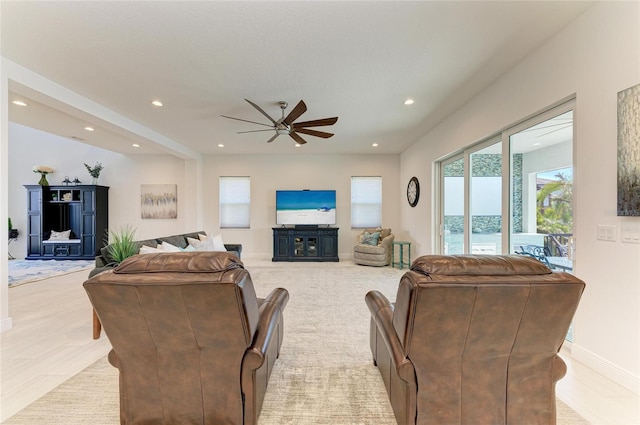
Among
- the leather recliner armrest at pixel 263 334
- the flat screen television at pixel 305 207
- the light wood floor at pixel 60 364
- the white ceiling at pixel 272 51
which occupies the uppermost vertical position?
the white ceiling at pixel 272 51

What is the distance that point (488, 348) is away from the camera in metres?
1.17

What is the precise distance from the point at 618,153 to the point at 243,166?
Answer: 6.49 meters

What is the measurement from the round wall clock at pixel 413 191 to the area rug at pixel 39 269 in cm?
709

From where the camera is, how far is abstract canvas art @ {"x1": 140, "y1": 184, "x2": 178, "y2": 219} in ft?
22.2

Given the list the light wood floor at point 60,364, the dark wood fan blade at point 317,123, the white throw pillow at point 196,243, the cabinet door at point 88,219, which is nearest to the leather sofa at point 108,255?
the white throw pillow at point 196,243

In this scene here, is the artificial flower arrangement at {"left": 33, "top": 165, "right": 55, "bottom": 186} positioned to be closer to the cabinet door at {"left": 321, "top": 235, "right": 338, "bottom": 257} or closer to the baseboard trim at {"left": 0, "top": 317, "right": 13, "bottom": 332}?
the baseboard trim at {"left": 0, "top": 317, "right": 13, "bottom": 332}

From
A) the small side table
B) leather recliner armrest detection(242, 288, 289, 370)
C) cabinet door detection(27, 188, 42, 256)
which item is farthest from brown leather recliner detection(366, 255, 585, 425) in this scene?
cabinet door detection(27, 188, 42, 256)

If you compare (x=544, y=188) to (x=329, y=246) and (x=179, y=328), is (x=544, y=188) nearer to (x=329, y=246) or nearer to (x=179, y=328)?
(x=179, y=328)

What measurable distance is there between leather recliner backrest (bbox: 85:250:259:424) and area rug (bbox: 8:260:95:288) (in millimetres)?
4900

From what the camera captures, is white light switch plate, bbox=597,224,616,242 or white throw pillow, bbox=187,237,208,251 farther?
white throw pillow, bbox=187,237,208,251

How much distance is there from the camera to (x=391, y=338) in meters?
1.29

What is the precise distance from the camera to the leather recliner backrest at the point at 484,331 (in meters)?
1.06

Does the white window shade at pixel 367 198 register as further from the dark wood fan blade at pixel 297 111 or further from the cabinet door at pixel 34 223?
the cabinet door at pixel 34 223

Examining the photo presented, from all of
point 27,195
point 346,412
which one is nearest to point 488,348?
point 346,412
